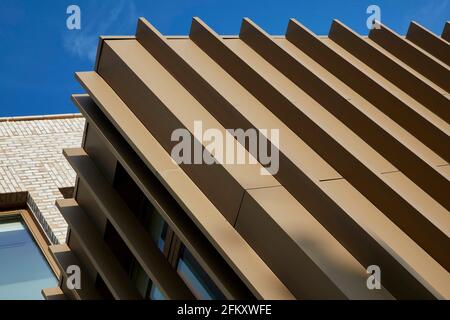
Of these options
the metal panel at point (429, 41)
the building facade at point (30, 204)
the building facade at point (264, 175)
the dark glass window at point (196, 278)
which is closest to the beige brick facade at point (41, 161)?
the building facade at point (30, 204)

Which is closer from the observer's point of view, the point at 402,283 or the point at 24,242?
the point at 402,283

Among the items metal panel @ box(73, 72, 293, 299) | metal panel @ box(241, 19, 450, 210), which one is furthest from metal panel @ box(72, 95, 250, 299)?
metal panel @ box(241, 19, 450, 210)

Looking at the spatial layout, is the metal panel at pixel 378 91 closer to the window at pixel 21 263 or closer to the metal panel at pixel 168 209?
the metal panel at pixel 168 209

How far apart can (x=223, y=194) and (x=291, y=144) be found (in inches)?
53.8

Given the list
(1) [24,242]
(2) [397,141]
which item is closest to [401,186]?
(2) [397,141]

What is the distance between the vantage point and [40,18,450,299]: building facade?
665cm

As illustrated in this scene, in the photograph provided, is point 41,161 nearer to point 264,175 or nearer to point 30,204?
point 30,204

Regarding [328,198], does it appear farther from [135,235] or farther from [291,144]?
[135,235]

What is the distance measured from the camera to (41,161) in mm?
25188

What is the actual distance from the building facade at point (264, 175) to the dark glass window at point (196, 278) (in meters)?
0.03

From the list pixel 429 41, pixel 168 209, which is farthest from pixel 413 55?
pixel 168 209

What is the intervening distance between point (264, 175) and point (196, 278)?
6.00 ft

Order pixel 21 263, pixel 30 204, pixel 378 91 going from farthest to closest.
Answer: pixel 30 204
pixel 21 263
pixel 378 91

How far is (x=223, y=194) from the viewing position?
7.57m
